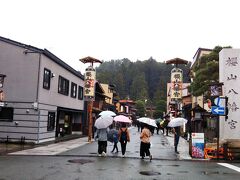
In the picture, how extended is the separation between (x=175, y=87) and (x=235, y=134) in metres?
8.10

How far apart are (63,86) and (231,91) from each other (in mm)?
16287

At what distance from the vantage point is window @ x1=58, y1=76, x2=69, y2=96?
27.9 meters

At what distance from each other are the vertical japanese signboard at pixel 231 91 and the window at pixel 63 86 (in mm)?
14858

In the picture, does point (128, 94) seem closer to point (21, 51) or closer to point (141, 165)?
point (21, 51)

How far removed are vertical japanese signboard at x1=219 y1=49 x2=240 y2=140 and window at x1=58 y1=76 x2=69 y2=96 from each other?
14858 mm

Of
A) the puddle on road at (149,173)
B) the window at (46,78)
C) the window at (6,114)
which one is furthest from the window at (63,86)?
the puddle on road at (149,173)

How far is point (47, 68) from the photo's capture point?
24047 millimetres

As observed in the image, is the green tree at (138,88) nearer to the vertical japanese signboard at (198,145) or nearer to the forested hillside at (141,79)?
the forested hillside at (141,79)

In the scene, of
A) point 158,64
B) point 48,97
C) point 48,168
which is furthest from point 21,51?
point 158,64

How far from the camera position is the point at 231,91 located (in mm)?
17172

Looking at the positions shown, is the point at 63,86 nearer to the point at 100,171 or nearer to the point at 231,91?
the point at 231,91

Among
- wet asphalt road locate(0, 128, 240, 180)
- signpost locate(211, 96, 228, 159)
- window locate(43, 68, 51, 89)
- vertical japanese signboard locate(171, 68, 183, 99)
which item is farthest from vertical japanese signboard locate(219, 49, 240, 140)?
window locate(43, 68, 51, 89)

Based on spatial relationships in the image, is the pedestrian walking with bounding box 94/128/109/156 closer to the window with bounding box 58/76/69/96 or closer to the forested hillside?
the window with bounding box 58/76/69/96

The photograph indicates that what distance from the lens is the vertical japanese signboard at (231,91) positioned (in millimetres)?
16984
